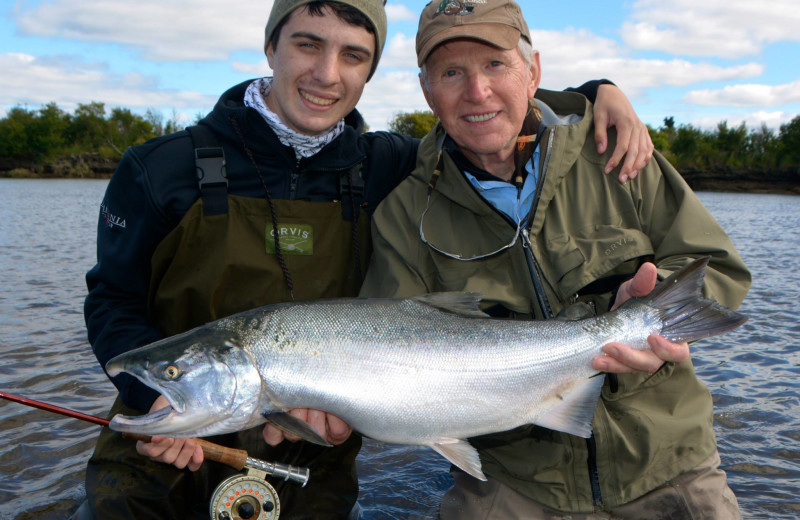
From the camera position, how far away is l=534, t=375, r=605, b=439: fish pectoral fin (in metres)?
2.95

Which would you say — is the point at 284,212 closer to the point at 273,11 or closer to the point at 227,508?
the point at 273,11

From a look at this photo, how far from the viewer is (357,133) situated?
13.5 ft

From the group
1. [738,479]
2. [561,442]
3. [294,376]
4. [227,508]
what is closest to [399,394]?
[294,376]

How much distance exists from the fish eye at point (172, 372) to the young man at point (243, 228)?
697 mm

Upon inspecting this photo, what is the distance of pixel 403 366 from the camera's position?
292cm

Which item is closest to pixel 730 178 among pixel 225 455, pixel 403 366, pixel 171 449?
pixel 403 366

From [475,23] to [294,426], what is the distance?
2211mm

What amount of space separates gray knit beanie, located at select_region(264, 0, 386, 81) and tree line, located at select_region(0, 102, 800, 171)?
58.7 m

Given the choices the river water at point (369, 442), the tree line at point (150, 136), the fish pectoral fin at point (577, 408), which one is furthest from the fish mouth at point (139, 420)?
the tree line at point (150, 136)

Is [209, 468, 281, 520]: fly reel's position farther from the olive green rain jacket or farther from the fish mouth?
the olive green rain jacket

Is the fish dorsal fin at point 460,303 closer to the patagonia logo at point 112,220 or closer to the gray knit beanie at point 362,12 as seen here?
the gray knit beanie at point 362,12

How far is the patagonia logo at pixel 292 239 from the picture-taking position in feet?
12.0

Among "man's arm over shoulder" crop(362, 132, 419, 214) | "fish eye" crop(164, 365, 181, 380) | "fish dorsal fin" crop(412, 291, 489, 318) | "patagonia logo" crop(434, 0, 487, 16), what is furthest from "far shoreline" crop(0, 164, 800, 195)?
"fish eye" crop(164, 365, 181, 380)

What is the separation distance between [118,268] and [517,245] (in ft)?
7.25
